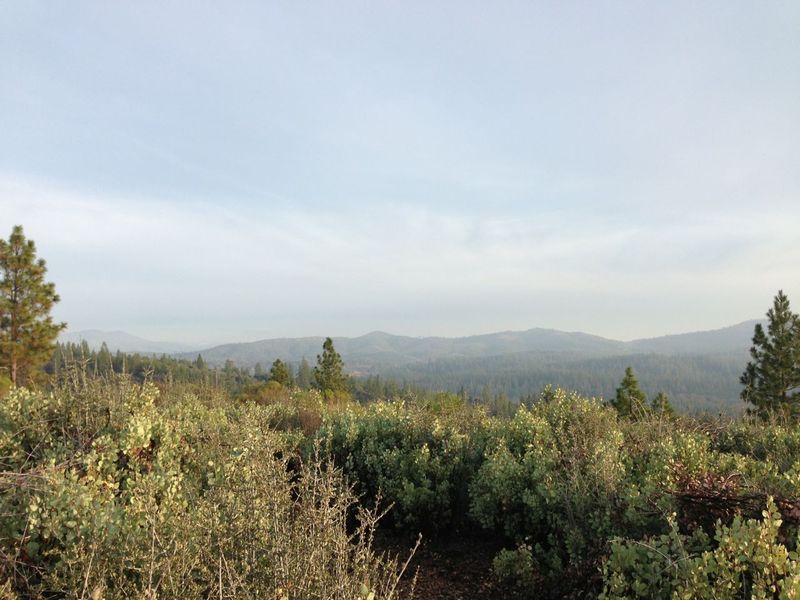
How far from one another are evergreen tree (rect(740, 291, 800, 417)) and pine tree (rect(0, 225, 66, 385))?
32791mm

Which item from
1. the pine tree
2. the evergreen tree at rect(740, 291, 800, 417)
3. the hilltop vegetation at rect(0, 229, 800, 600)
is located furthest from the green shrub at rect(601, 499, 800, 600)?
the evergreen tree at rect(740, 291, 800, 417)

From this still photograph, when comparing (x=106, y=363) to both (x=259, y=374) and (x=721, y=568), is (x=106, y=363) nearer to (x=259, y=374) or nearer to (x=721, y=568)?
(x=721, y=568)

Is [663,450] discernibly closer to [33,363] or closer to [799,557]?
[799,557]

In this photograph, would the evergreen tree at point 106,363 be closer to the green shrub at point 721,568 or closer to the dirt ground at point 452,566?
the dirt ground at point 452,566

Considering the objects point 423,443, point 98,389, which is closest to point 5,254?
point 98,389

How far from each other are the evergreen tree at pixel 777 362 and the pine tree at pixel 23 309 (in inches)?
1291

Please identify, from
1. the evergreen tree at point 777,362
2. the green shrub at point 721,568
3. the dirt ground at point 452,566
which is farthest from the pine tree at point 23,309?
the evergreen tree at point 777,362

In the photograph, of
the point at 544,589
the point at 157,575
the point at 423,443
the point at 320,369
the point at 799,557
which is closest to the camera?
the point at 799,557

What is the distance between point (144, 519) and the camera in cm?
318

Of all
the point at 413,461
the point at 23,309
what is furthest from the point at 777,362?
Answer: the point at 23,309

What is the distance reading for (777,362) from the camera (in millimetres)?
24250

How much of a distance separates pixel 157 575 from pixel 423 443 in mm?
4410

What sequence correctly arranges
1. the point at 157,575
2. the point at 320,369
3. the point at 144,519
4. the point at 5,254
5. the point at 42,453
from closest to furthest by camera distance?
the point at 157,575 < the point at 144,519 < the point at 42,453 < the point at 5,254 < the point at 320,369

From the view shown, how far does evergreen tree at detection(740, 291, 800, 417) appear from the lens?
938 inches
